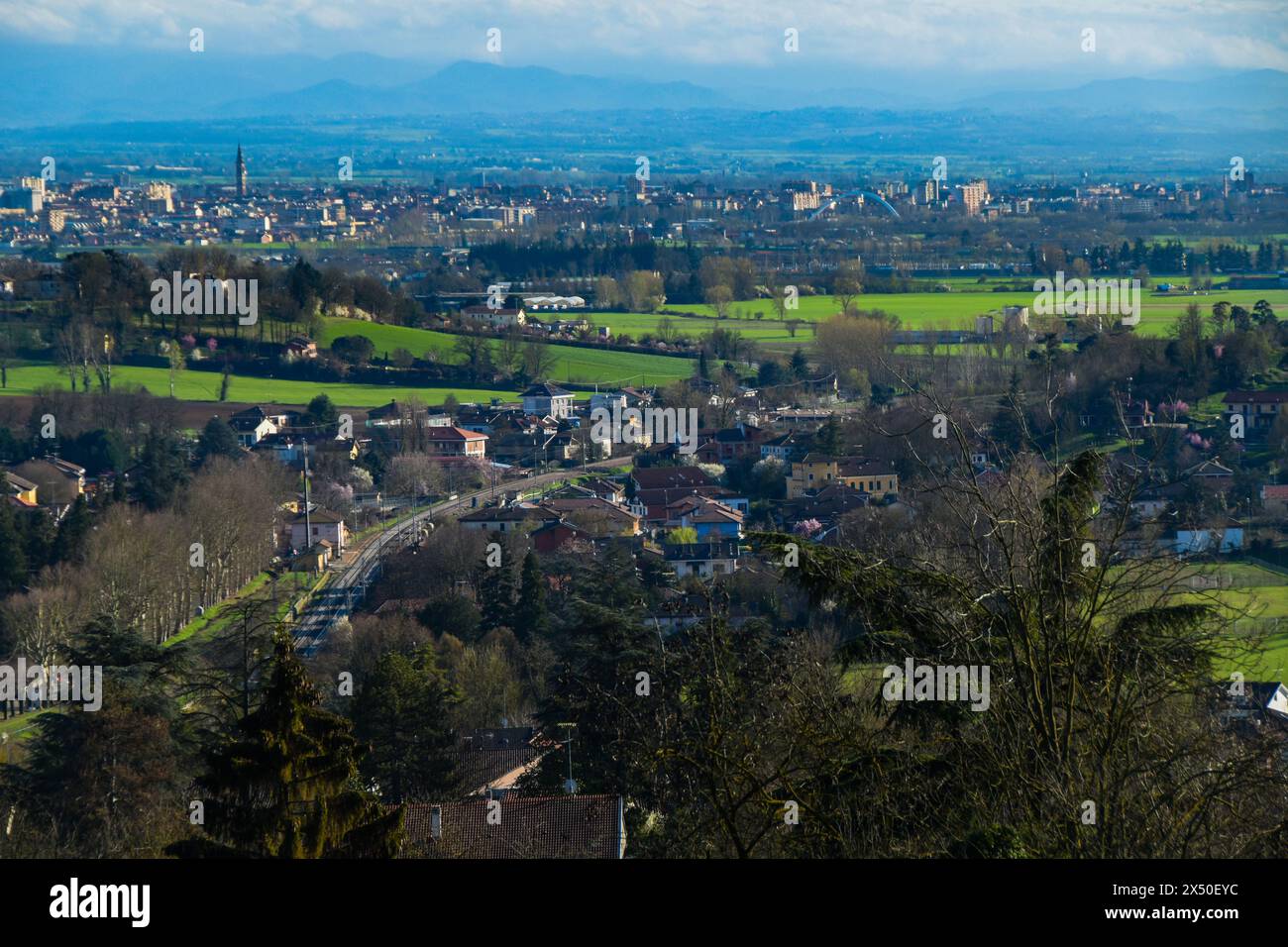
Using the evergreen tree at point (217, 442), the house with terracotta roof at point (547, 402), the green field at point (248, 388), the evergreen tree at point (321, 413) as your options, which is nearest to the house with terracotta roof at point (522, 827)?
the evergreen tree at point (217, 442)

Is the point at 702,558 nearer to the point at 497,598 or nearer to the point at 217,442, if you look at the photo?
the point at 497,598

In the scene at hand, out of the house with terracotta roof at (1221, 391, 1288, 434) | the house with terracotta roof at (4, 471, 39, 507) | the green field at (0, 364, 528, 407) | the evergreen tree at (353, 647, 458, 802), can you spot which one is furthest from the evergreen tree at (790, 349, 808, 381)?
the evergreen tree at (353, 647, 458, 802)

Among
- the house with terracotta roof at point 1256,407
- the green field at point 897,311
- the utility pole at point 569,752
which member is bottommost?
the utility pole at point 569,752

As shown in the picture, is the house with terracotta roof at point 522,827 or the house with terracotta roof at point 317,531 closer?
the house with terracotta roof at point 522,827

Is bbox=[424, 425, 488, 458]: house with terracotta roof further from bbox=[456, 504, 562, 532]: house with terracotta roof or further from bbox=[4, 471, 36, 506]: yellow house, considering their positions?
bbox=[4, 471, 36, 506]: yellow house

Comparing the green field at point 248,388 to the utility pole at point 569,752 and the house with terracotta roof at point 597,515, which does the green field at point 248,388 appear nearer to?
the house with terracotta roof at point 597,515

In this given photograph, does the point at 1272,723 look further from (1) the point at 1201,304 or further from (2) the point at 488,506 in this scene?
(1) the point at 1201,304
